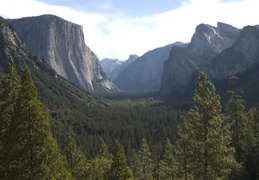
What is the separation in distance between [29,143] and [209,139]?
1691 cm

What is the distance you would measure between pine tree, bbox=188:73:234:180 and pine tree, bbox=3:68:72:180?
14120 millimetres

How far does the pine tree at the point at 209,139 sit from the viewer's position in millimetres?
23242

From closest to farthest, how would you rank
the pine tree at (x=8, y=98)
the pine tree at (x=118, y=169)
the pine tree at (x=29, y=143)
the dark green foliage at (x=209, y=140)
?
the pine tree at (x=29, y=143) < the pine tree at (x=8, y=98) < the dark green foliage at (x=209, y=140) < the pine tree at (x=118, y=169)

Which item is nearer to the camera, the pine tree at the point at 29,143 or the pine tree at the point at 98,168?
the pine tree at the point at 29,143

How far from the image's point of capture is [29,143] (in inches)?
723

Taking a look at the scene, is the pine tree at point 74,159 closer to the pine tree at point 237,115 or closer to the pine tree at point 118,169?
the pine tree at point 118,169

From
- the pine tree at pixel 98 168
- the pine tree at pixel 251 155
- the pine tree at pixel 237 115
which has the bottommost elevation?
the pine tree at pixel 98 168

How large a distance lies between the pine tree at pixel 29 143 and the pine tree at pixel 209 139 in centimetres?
1412

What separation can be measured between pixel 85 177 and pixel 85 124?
117036mm

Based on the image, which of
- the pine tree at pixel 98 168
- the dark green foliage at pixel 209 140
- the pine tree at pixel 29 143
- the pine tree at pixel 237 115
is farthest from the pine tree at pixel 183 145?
the pine tree at pixel 29 143

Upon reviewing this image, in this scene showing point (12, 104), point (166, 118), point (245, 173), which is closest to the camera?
point (12, 104)

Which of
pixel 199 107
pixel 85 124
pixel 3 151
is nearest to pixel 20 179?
pixel 3 151

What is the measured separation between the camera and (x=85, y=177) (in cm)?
4894

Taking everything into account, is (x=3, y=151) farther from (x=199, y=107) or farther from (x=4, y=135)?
(x=199, y=107)
